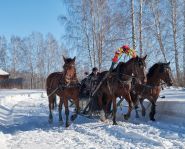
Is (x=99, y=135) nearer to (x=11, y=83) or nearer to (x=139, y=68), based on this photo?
(x=139, y=68)

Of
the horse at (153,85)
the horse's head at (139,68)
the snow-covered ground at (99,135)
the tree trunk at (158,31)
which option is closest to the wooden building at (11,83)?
the tree trunk at (158,31)

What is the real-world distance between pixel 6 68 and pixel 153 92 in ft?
202

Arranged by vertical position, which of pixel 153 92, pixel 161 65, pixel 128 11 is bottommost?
pixel 153 92

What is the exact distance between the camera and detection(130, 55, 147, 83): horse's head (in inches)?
429

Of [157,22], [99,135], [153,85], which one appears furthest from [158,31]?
[99,135]

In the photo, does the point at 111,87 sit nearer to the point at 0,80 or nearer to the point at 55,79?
the point at 55,79

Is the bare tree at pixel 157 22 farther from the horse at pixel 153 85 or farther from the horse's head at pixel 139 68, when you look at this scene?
the horse's head at pixel 139 68

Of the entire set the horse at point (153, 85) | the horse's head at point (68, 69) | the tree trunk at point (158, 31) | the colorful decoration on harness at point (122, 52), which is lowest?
the horse at point (153, 85)

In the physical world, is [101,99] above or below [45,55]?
below

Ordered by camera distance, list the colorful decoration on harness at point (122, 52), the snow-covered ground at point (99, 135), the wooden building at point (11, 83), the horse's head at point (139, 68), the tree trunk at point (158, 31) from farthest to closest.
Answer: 1. the wooden building at point (11, 83)
2. the tree trunk at point (158, 31)
3. the colorful decoration on harness at point (122, 52)
4. the horse's head at point (139, 68)
5. the snow-covered ground at point (99, 135)

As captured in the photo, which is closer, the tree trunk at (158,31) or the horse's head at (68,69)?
the horse's head at (68,69)

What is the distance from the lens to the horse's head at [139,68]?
1091cm

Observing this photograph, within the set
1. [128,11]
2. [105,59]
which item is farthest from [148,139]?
[105,59]

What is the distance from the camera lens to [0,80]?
204ft
